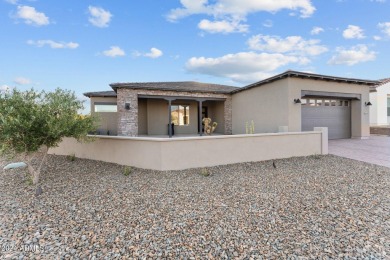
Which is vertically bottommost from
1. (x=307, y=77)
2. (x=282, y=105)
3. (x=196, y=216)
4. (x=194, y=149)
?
(x=196, y=216)

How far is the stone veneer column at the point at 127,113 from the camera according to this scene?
43.4 feet

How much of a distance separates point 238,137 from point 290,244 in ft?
16.9

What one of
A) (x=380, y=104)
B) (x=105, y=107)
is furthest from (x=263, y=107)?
(x=380, y=104)

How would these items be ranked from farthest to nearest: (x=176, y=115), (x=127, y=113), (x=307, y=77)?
1. (x=176, y=115)
2. (x=127, y=113)
3. (x=307, y=77)

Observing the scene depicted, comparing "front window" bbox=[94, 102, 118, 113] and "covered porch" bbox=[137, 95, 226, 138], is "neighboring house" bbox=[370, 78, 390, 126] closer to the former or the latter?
"covered porch" bbox=[137, 95, 226, 138]

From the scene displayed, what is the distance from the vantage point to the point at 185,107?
17.8 meters

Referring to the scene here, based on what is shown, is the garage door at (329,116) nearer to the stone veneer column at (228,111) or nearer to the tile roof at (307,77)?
the tile roof at (307,77)

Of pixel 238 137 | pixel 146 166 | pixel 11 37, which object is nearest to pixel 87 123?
pixel 146 166

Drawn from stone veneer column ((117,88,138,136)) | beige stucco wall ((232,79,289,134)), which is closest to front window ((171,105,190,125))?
beige stucco wall ((232,79,289,134))

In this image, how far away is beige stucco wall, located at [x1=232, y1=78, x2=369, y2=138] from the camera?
1138 cm

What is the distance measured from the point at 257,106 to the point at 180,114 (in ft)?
22.3

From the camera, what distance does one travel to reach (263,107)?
13062mm

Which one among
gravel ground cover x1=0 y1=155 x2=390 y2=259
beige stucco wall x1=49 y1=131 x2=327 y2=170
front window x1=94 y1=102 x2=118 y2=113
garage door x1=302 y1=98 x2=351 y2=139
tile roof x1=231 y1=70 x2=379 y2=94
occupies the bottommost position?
gravel ground cover x1=0 y1=155 x2=390 y2=259

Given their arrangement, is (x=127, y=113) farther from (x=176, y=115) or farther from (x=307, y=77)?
(x=307, y=77)
